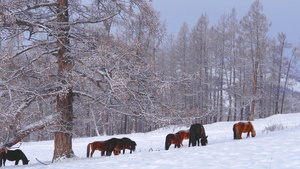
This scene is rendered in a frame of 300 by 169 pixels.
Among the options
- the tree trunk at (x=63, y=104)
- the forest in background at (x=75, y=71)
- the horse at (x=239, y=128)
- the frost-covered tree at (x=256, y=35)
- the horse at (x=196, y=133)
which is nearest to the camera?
the forest in background at (x=75, y=71)

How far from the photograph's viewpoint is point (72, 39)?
8984 millimetres

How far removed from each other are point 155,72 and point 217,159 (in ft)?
12.7

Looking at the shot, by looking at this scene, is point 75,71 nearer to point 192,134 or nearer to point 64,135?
point 64,135

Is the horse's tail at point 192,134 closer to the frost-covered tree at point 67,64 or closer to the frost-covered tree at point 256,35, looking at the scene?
the frost-covered tree at point 67,64

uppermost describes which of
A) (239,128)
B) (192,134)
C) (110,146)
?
(239,128)

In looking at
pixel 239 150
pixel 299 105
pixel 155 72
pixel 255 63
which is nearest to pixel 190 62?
pixel 255 63

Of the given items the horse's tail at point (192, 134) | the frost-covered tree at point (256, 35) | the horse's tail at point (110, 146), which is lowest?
the horse's tail at point (110, 146)

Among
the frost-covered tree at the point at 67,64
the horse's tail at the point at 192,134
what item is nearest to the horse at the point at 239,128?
the horse's tail at the point at 192,134

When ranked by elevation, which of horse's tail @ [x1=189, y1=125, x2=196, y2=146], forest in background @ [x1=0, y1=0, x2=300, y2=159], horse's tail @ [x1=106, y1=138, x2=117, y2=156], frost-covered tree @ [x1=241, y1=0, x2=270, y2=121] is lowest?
horse's tail @ [x1=106, y1=138, x2=117, y2=156]

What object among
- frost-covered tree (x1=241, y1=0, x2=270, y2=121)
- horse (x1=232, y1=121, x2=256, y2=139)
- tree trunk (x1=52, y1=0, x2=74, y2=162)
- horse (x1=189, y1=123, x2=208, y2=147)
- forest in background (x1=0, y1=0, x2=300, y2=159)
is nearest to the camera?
forest in background (x1=0, y1=0, x2=300, y2=159)

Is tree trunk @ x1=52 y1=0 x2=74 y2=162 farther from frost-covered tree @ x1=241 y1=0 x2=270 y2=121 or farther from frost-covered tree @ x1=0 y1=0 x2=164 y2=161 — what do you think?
frost-covered tree @ x1=241 y1=0 x2=270 y2=121

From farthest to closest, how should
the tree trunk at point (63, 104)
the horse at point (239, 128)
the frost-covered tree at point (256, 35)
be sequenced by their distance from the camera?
the frost-covered tree at point (256, 35) < the horse at point (239, 128) < the tree trunk at point (63, 104)

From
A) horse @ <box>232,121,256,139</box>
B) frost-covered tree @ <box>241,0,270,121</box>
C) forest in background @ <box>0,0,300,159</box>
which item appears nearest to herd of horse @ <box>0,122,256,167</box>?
horse @ <box>232,121,256,139</box>

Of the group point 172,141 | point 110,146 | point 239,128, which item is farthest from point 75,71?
point 239,128
